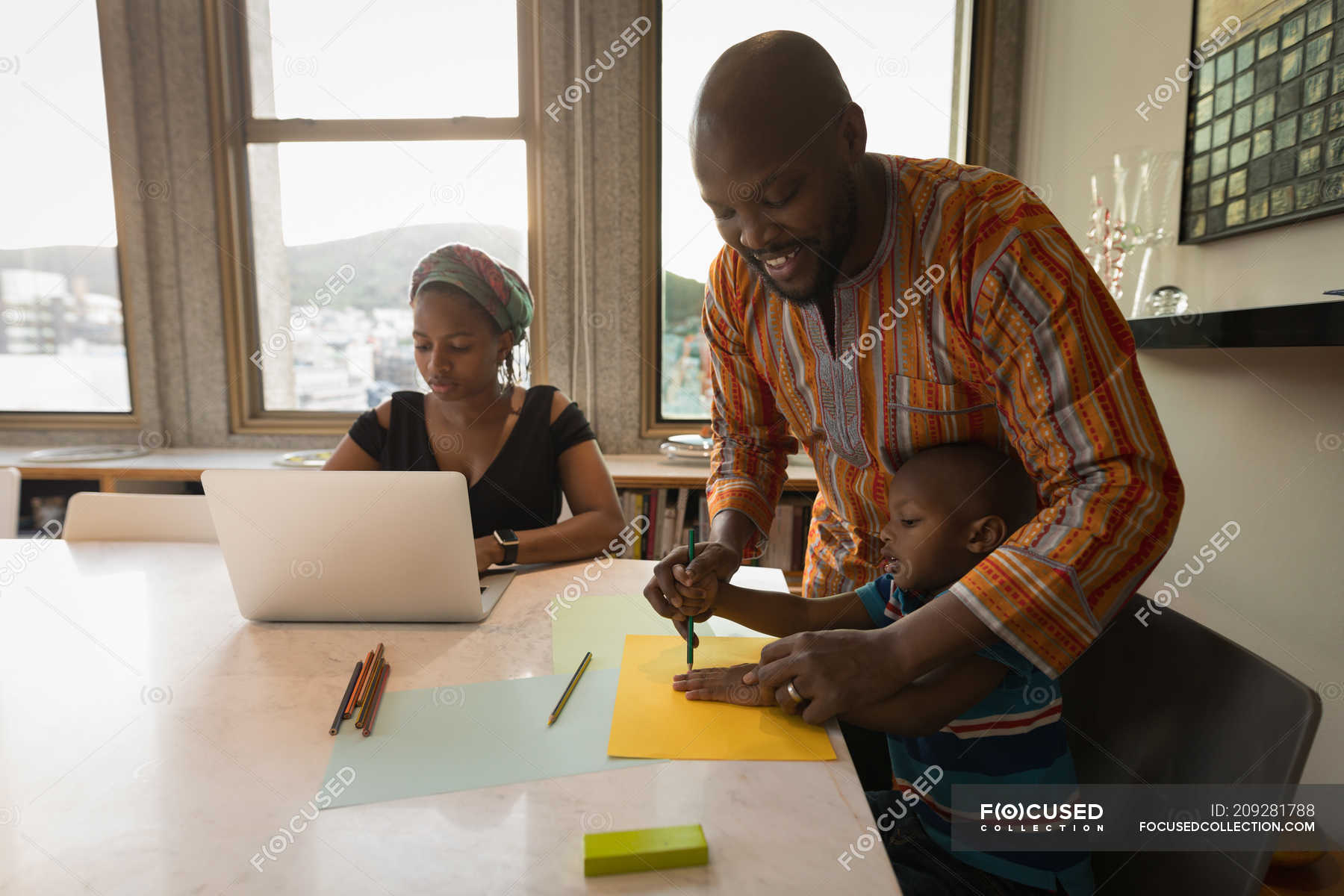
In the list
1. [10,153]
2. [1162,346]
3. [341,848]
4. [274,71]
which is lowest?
[341,848]

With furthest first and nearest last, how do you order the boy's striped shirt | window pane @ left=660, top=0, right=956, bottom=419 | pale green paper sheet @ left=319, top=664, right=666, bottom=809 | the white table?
window pane @ left=660, top=0, right=956, bottom=419, the boy's striped shirt, pale green paper sheet @ left=319, top=664, right=666, bottom=809, the white table

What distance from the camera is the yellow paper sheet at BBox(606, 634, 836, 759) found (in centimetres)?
77

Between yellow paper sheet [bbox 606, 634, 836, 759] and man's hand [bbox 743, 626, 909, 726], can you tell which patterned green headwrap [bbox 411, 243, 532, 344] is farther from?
man's hand [bbox 743, 626, 909, 726]

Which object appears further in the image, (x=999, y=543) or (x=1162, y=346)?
(x=1162, y=346)

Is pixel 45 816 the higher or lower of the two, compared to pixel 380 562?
lower

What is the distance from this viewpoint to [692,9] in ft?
10.2

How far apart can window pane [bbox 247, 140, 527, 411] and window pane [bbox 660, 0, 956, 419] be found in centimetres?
64

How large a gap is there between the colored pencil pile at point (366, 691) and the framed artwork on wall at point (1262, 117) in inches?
62.5

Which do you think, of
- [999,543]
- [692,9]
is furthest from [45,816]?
[692,9]

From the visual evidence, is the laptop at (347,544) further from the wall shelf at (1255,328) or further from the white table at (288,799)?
the wall shelf at (1255,328)

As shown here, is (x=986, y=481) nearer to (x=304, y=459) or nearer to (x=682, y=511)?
(x=682, y=511)

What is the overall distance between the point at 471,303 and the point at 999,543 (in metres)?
1.29

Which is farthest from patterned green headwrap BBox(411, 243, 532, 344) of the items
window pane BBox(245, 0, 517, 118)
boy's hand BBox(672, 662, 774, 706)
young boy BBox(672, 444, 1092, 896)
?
window pane BBox(245, 0, 517, 118)

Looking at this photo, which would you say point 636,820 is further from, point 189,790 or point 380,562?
point 380,562
